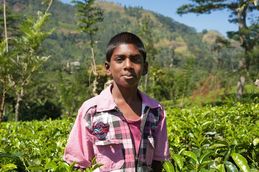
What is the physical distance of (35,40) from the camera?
476 inches

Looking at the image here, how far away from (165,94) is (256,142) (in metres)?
40.7

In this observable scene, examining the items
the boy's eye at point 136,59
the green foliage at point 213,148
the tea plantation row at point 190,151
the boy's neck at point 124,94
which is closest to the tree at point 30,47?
the tea plantation row at point 190,151

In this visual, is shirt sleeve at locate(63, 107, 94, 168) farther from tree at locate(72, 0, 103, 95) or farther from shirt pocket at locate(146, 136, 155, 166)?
tree at locate(72, 0, 103, 95)

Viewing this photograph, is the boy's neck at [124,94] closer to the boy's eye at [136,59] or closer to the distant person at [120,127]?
the distant person at [120,127]

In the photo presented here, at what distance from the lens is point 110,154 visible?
2105 millimetres

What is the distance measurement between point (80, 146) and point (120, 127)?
23cm

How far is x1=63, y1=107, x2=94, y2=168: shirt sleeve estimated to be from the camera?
6.86 feet

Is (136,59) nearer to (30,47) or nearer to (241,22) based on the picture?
(30,47)

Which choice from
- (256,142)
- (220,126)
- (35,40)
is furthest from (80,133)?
(35,40)

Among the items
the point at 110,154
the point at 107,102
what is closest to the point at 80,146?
the point at 110,154

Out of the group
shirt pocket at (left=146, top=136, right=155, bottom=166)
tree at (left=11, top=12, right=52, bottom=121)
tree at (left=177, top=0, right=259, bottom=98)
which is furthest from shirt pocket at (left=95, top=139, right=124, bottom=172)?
tree at (left=177, top=0, right=259, bottom=98)

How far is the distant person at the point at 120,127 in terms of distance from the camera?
6.89ft

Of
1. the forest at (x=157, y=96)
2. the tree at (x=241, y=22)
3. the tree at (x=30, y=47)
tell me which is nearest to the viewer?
the forest at (x=157, y=96)

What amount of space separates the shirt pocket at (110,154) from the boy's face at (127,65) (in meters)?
0.31
